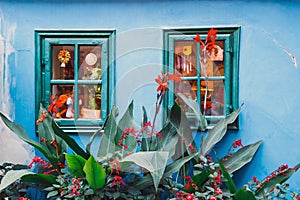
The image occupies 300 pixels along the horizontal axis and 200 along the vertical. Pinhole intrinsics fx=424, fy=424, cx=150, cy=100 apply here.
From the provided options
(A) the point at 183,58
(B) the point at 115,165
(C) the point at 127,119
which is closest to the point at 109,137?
(C) the point at 127,119

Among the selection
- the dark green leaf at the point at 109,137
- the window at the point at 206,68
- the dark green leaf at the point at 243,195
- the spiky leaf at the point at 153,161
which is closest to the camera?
the spiky leaf at the point at 153,161

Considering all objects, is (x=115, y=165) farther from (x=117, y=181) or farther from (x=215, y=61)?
(x=215, y=61)

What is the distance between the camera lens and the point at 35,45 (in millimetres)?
3135

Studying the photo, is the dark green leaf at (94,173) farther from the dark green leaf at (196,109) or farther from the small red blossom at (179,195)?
the dark green leaf at (196,109)

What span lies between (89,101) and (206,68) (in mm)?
902

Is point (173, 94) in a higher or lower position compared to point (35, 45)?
lower

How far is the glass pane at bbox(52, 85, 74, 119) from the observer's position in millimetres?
3166

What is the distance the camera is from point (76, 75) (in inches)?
124

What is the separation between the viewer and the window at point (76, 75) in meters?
3.12

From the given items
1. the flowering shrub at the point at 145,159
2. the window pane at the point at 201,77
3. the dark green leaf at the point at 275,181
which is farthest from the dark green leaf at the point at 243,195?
the window pane at the point at 201,77

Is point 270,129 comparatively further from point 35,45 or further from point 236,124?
point 35,45

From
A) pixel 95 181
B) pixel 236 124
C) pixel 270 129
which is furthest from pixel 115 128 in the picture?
pixel 270 129

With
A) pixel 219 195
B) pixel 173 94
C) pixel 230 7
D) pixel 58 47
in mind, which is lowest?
pixel 219 195

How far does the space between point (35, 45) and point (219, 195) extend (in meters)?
1.70
